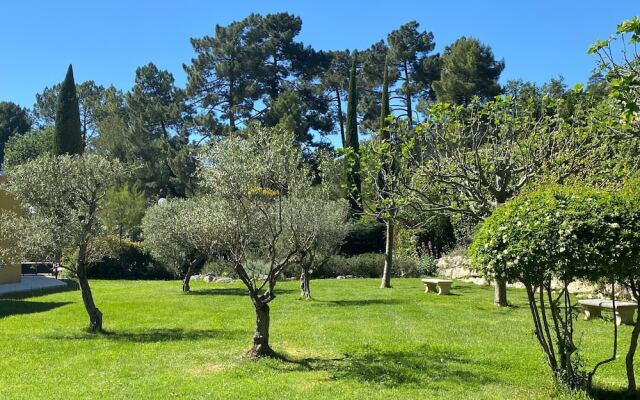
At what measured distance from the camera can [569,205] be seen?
5363 millimetres

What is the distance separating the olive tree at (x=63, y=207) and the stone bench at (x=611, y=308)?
993cm

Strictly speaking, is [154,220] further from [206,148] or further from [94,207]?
[206,148]

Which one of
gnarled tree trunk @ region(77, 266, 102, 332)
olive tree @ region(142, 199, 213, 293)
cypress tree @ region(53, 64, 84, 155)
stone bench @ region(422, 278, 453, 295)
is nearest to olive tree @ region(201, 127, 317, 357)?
gnarled tree trunk @ region(77, 266, 102, 332)

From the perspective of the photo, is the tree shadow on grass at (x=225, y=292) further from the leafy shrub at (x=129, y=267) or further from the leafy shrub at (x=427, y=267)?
the leafy shrub at (x=427, y=267)

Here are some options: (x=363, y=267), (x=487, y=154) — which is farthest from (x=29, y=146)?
(x=487, y=154)

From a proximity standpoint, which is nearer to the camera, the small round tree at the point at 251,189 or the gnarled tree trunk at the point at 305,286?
the small round tree at the point at 251,189

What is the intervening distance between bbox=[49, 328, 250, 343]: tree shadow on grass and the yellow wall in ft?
39.5

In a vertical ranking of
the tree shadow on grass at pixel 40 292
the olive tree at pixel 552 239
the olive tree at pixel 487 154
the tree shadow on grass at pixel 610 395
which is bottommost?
the tree shadow on grass at pixel 610 395

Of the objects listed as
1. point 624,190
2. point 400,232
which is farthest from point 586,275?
point 400,232

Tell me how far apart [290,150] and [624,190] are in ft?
15.0

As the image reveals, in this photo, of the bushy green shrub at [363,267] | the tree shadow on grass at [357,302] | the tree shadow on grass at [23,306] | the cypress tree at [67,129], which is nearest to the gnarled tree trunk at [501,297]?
the tree shadow on grass at [357,302]

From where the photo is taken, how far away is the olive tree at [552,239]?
200 inches

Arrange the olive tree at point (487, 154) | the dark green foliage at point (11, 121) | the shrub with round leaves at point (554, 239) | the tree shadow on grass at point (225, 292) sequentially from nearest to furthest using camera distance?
the shrub with round leaves at point (554, 239) → the olive tree at point (487, 154) → the tree shadow on grass at point (225, 292) → the dark green foliage at point (11, 121)

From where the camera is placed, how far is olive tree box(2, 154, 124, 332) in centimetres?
1002
